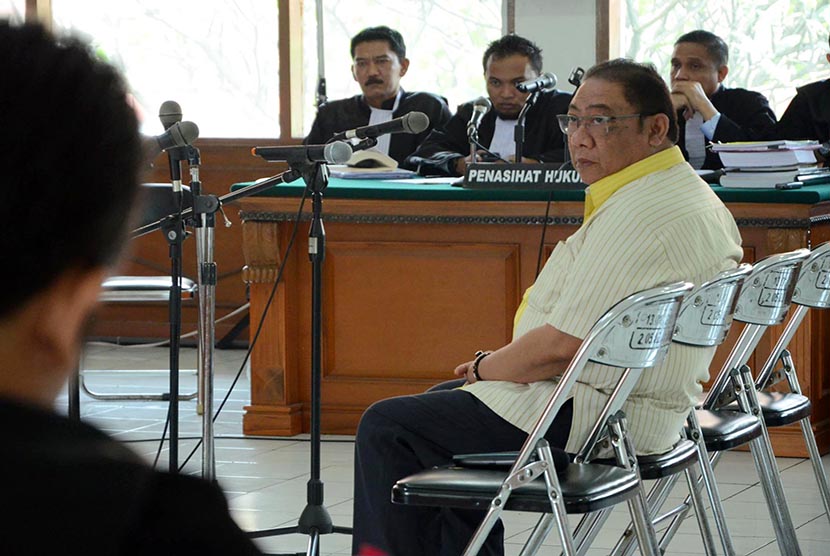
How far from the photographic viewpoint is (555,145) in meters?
5.31

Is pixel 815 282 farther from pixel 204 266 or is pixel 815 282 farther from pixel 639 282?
pixel 204 266

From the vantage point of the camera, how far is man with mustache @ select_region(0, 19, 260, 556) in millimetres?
516

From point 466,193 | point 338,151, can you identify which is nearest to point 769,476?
point 338,151

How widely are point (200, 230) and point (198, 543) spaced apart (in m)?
2.60

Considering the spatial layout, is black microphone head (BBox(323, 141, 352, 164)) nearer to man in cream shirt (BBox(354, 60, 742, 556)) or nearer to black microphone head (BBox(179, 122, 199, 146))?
black microphone head (BBox(179, 122, 199, 146))

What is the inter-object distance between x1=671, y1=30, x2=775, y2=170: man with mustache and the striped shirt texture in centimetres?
236

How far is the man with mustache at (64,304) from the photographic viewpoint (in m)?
0.52

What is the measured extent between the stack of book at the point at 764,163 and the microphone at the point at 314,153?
6.04 feet

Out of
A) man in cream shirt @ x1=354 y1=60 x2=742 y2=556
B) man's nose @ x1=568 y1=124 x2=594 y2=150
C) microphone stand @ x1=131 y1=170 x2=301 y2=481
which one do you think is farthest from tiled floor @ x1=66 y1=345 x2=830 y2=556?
man's nose @ x1=568 y1=124 x2=594 y2=150

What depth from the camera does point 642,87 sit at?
2834mm

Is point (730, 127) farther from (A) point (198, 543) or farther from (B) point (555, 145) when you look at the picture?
(A) point (198, 543)

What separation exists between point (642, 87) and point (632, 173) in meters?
0.25

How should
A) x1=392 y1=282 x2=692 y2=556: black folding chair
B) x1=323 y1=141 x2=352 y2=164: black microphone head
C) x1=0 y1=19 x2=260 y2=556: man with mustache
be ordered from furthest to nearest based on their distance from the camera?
x1=323 y1=141 x2=352 y2=164: black microphone head < x1=392 y1=282 x2=692 y2=556: black folding chair < x1=0 y1=19 x2=260 y2=556: man with mustache

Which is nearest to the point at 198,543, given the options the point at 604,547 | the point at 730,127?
the point at 604,547
